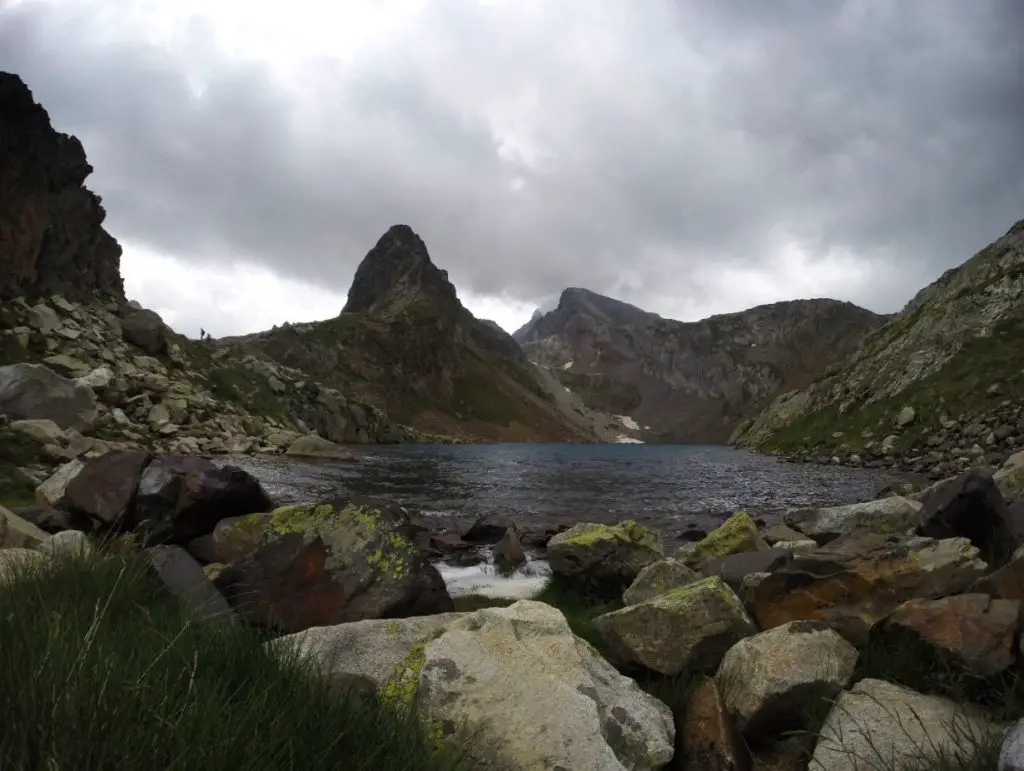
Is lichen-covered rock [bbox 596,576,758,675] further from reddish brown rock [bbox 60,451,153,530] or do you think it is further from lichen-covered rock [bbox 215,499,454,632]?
reddish brown rock [bbox 60,451,153,530]

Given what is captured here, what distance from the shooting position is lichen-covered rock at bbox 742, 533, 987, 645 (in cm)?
609

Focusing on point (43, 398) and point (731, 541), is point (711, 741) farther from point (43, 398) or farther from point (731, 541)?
point (43, 398)

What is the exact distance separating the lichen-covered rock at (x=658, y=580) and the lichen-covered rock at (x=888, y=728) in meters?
4.09

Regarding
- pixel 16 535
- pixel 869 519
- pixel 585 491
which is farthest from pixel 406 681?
pixel 585 491

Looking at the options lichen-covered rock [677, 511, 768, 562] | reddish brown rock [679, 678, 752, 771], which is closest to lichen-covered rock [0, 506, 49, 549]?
reddish brown rock [679, 678, 752, 771]

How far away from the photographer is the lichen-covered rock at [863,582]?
6.09 meters

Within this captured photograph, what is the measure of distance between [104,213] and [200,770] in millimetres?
83695

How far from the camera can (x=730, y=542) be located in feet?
39.5

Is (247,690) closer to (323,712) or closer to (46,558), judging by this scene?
(323,712)

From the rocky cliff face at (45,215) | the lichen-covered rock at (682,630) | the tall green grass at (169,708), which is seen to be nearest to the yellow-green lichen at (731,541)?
the lichen-covered rock at (682,630)

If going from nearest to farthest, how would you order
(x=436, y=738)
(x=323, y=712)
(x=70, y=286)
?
(x=323, y=712)
(x=436, y=738)
(x=70, y=286)

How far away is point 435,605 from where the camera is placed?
8195mm

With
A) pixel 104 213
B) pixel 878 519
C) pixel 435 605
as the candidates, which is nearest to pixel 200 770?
pixel 435 605

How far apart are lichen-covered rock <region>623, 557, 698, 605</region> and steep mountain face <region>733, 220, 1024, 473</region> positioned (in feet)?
110
